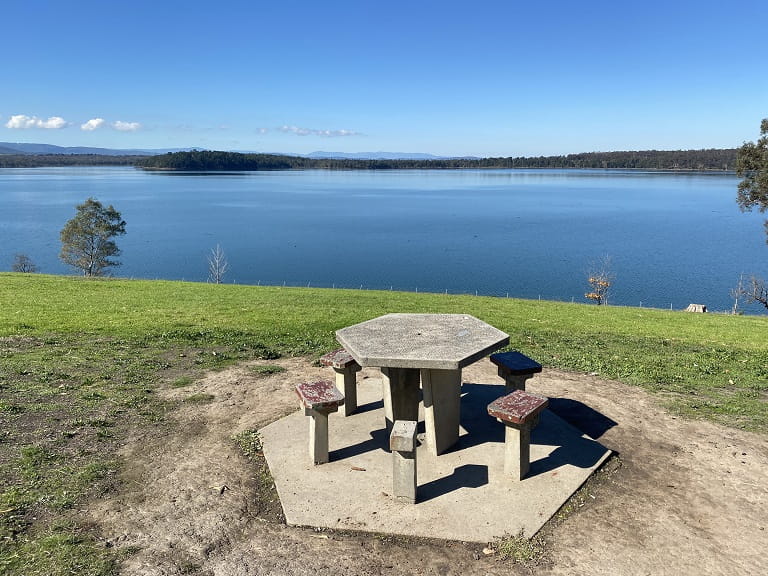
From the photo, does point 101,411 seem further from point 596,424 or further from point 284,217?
point 284,217

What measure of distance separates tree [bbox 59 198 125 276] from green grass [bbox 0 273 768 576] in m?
31.7

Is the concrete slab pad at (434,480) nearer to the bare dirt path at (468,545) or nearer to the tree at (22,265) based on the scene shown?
the bare dirt path at (468,545)

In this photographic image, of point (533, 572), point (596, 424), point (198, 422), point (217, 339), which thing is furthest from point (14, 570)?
point (217, 339)

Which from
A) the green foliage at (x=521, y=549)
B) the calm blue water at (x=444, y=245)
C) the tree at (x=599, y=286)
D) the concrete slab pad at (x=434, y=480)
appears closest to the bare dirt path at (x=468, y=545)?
the green foliage at (x=521, y=549)

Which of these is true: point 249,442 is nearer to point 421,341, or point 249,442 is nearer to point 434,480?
point 434,480

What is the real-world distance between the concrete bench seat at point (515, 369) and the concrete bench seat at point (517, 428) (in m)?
1.36

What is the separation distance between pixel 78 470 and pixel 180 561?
197cm

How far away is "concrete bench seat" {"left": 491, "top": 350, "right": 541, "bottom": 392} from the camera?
6.94 metres

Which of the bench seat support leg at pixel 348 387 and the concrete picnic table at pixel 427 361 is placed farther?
the bench seat support leg at pixel 348 387

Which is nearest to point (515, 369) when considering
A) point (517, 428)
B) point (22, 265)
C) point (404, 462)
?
point (517, 428)

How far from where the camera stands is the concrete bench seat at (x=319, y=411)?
18.2 feet

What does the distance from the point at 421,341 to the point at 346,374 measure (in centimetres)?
139

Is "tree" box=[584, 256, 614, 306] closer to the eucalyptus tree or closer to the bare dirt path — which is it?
the eucalyptus tree

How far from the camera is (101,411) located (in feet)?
22.4
